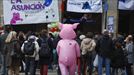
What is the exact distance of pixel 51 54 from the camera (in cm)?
2045

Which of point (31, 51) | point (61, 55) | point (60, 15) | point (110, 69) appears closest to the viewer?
point (61, 55)

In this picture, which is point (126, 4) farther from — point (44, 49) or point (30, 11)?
point (44, 49)

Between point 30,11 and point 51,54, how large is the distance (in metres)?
6.09

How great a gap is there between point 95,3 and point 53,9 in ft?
6.33

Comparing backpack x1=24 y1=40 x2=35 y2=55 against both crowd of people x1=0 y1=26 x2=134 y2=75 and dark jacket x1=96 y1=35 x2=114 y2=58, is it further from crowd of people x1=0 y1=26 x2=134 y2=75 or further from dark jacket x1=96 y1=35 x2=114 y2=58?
dark jacket x1=96 y1=35 x2=114 y2=58

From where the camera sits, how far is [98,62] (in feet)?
70.3

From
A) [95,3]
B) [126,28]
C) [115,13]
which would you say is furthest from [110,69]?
[126,28]

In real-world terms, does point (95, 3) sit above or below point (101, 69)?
above

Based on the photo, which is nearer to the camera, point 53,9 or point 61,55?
point 61,55

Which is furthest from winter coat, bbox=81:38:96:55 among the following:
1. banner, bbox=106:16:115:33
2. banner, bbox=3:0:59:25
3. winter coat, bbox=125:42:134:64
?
banner, bbox=106:16:115:33

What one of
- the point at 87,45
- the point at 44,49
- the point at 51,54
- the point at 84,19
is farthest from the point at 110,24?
the point at 44,49

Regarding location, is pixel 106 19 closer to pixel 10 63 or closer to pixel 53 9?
pixel 53 9

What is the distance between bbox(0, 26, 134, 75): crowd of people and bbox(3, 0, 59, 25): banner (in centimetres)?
419

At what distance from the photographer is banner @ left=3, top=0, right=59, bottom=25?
84.9 ft
